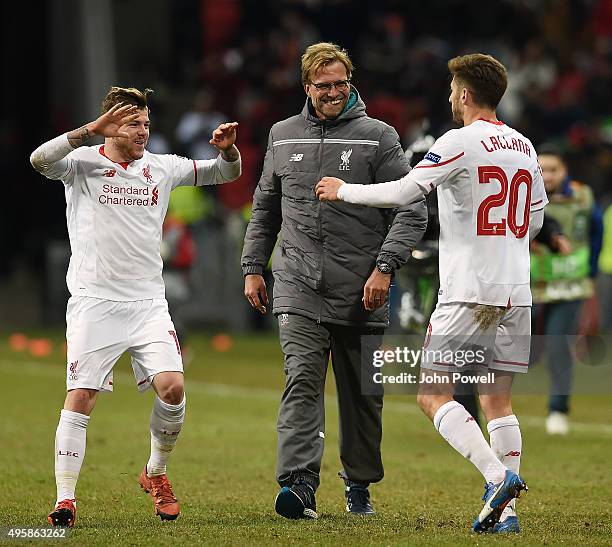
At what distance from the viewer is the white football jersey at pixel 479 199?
7445mm

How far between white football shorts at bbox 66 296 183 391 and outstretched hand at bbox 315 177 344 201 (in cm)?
116

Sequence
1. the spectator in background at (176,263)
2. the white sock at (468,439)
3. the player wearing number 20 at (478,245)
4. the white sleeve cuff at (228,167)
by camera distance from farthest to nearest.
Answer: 1. the spectator in background at (176,263)
2. the white sleeve cuff at (228,167)
3. the player wearing number 20 at (478,245)
4. the white sock at (468,439)

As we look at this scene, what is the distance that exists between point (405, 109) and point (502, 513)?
637 inches

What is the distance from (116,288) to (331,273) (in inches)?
46.6

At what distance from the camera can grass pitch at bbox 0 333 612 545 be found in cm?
753

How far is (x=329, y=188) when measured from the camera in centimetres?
766

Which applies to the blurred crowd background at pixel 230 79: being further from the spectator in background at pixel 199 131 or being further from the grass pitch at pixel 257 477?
the grass pitch at pixel 257 477

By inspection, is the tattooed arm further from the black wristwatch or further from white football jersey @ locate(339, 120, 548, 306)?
the black wristwatch

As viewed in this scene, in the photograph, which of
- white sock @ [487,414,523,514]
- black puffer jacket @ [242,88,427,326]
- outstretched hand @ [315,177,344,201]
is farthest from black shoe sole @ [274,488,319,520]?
outstretched hand @ [315,177,344,201]

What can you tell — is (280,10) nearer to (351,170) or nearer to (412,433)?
(412,433)

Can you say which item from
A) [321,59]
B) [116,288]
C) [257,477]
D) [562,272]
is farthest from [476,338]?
[562,272]

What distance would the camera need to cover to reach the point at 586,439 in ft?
39.1

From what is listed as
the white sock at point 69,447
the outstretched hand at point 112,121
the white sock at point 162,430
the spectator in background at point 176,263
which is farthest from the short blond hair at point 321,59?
the spectator in background at point 176,263

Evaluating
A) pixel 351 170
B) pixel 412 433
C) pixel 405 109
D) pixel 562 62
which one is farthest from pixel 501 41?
pixel 351 170
